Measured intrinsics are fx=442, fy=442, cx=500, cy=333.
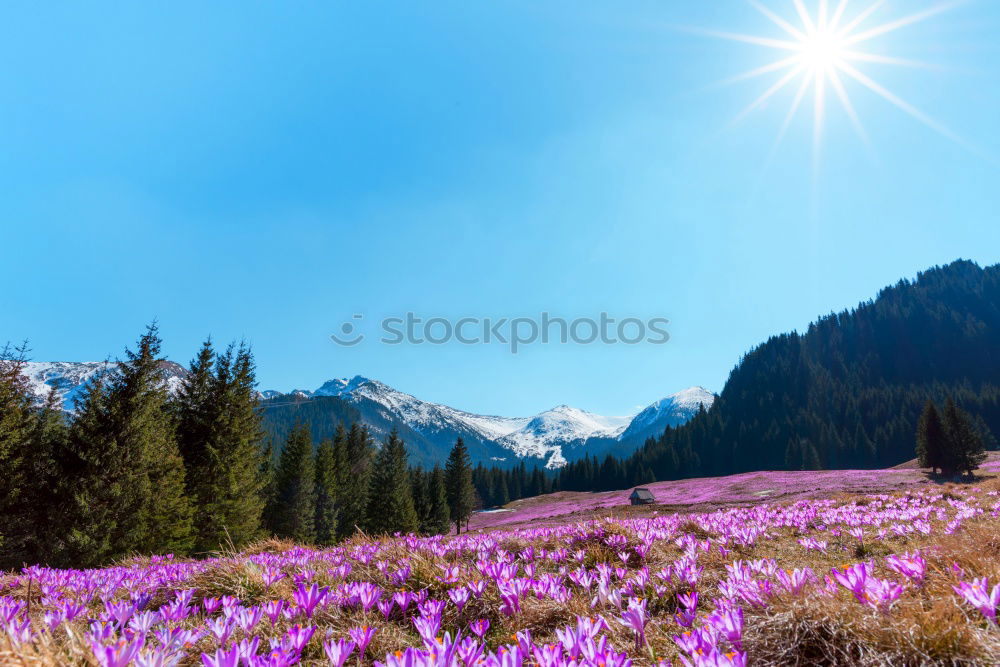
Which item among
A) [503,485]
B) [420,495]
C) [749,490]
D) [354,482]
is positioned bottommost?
[503,485]

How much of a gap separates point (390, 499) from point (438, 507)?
13086mm

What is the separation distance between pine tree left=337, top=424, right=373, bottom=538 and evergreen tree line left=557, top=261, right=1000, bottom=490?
203ft

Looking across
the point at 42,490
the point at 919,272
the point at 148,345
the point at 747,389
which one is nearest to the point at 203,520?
the point at 42,490

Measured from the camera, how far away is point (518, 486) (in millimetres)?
112562

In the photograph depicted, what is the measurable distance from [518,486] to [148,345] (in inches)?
4106

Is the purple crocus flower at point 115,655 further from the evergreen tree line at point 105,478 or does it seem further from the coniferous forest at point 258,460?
the evergreen tree line at point 105,478

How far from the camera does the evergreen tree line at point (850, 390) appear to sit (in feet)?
311

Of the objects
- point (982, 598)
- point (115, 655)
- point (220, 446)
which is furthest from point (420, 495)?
point (982, 598)

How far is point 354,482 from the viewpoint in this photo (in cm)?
4909

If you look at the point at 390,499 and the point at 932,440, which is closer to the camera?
the point at 932,440

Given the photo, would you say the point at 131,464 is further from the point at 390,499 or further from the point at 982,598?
the point at 390,499

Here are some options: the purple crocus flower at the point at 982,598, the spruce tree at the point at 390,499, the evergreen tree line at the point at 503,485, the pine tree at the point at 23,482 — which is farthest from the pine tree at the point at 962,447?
the evergreen tree line at the point at 503,485

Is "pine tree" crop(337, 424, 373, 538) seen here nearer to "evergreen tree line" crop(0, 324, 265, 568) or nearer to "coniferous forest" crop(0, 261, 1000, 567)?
"coniferous forest" crop(0, 261, 1000, 567)

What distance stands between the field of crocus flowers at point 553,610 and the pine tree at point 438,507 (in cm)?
4853
